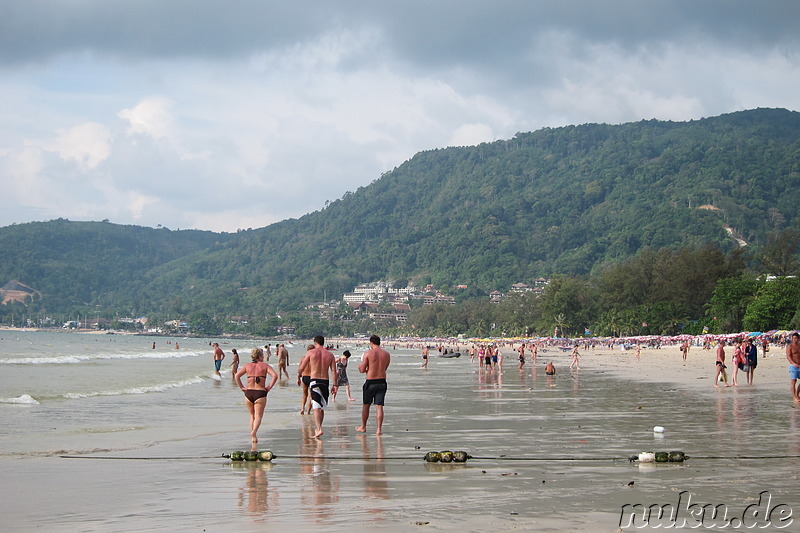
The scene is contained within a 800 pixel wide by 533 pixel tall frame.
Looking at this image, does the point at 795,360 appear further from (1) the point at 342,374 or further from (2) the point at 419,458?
(2) the point at 419,458

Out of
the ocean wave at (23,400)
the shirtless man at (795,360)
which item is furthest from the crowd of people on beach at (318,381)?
the shirtless man at (795,360)

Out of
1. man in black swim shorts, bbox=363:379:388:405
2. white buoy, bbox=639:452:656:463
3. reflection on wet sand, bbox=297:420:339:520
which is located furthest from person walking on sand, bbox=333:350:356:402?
white buoy, bbox=639:452:656:463

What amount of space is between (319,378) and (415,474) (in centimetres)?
419

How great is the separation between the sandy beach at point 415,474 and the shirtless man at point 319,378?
1.45 feet

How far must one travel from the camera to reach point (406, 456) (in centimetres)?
1040

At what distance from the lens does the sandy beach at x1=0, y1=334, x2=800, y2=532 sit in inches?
276

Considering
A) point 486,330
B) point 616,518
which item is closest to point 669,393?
point 616,518

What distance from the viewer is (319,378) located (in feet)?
42.2

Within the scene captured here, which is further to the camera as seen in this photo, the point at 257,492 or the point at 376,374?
the point at 376,374

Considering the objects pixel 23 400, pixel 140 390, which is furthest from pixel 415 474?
pixel 140 390

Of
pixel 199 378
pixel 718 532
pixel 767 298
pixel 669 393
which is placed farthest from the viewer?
pixel 767 298

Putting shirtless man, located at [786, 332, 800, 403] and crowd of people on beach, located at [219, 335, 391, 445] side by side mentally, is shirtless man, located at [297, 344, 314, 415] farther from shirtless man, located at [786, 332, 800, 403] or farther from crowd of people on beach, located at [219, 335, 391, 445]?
shirtless man, located at [786, 332, 800, 403]

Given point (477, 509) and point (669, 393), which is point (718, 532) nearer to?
point (477, 509)

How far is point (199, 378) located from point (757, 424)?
23.4 meters
